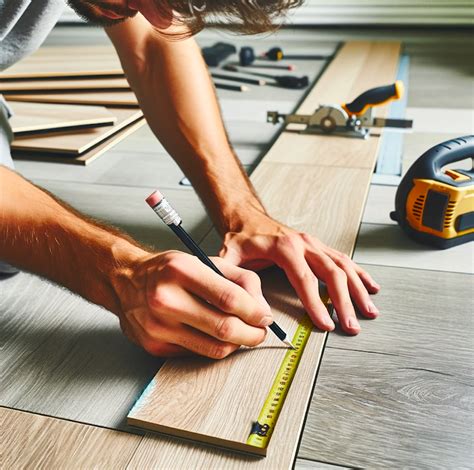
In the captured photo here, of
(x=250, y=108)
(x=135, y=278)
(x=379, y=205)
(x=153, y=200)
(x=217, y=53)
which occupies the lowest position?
(x=217, y=53)

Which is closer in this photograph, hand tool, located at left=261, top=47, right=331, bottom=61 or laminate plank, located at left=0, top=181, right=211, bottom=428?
laminate plank, located at left=0, top=181, right=211, bottom=428

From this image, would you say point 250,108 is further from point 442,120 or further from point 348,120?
point 442,120

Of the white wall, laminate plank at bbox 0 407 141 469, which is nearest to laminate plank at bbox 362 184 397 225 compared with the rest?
laminate plank at bbox 0 407 141 469

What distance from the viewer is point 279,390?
1.04 meters

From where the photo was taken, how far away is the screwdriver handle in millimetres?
2096

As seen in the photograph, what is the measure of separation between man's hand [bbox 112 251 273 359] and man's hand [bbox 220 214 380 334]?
0.16m

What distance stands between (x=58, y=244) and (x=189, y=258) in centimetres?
29

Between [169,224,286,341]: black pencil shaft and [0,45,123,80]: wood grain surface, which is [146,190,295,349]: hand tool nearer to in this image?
[169,224,286,341]: black pencil shaft

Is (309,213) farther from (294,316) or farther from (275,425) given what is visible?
(275,425)

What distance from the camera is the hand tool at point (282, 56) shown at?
11.9ft

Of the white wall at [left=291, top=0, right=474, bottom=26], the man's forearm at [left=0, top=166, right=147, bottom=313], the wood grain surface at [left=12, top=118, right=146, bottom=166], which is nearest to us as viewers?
the man's forearm at [left=0, top=166, right=147, bottom=313]

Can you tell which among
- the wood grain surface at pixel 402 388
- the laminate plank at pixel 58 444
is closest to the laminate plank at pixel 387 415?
the wood grain surface at pixel 402 388

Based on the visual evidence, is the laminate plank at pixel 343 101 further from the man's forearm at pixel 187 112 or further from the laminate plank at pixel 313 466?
the laminate plank at pixel 313 466

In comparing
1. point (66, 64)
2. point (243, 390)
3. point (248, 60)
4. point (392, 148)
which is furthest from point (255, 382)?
point (248, 60)
